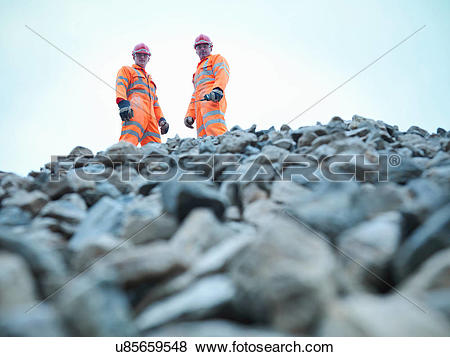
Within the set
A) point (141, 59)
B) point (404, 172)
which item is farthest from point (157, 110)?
point (404, 172)

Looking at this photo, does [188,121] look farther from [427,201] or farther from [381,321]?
[381,321]

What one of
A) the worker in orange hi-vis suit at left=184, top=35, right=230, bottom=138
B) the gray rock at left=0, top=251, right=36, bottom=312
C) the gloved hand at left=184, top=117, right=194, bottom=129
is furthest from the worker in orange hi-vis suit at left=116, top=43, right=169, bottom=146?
the gray rock at left=0, top=251, right=36, bottom=312

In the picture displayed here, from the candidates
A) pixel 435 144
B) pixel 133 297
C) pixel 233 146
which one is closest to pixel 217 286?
pixel 133 297

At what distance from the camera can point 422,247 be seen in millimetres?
1163

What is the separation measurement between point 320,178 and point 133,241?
116cm

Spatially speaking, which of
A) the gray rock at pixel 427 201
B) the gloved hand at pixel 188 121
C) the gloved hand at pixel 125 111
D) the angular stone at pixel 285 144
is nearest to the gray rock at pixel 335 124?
the angular stone at pixel 285 144

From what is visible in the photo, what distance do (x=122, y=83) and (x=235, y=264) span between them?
18.0 feet

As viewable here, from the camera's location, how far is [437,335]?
89cm

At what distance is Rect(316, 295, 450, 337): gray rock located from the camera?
2.88ft

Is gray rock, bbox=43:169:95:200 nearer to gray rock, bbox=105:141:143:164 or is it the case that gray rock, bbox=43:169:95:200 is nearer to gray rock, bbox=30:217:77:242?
gray rock, bbox=30:217:77:242

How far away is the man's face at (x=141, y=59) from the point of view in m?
6.80

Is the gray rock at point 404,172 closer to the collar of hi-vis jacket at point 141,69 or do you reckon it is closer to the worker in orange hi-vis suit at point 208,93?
the worker in orange hi-vis suit at point 208,93

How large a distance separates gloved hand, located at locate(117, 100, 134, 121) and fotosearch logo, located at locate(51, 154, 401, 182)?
256 cm

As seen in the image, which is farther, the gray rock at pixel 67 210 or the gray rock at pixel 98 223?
the gray rock at pixel 67 210
